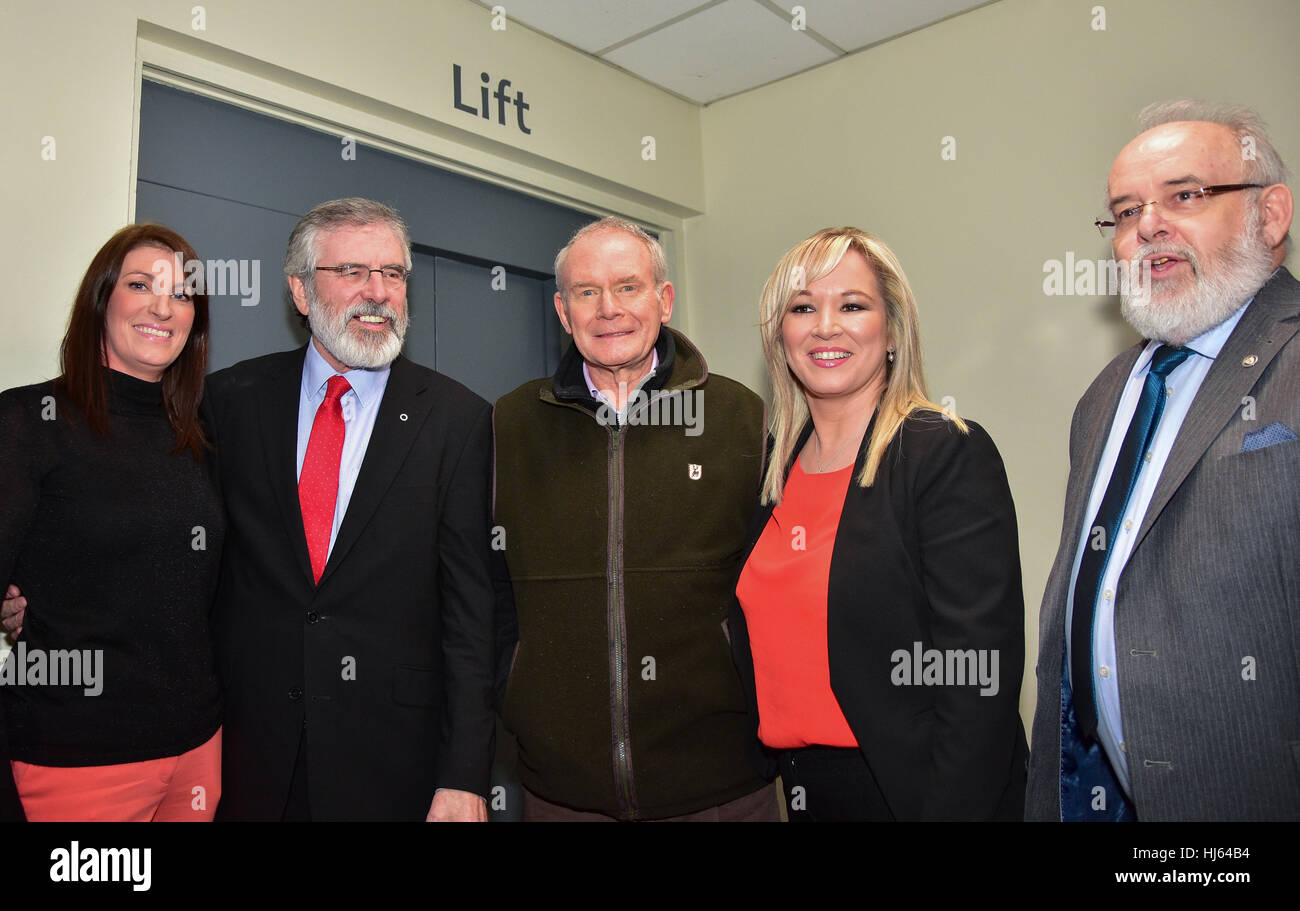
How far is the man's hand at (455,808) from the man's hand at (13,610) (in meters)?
0.87

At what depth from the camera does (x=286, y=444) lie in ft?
6.64

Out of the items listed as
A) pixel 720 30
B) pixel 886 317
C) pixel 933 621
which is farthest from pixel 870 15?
pixel 933 621

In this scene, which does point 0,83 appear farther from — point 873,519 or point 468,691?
point 873,519

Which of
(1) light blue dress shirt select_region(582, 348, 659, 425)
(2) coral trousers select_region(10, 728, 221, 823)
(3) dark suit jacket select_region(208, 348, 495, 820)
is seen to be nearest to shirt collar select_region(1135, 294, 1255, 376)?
(1) light blue dress shirt select_region(582, 348, 659, 425)

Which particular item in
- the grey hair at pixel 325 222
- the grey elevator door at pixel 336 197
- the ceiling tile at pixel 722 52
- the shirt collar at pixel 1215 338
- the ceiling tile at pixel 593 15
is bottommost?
the shirt collar at pixel 1215 338

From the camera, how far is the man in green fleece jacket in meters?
1.89

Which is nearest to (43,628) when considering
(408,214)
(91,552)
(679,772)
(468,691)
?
(91,552)

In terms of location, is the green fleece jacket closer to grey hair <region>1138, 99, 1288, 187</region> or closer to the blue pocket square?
the blue pocket square

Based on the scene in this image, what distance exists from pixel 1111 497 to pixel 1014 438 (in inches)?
68.9

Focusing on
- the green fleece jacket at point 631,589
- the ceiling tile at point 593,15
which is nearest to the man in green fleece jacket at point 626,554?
the green fleece jacket at point 631,589

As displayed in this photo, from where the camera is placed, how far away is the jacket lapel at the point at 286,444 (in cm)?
195

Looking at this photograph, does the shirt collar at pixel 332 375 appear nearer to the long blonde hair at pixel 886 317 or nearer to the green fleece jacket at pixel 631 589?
the green fleece jacket at pixel 631 589

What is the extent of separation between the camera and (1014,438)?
3.39 m

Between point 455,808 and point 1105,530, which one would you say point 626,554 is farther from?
point 1105,530
